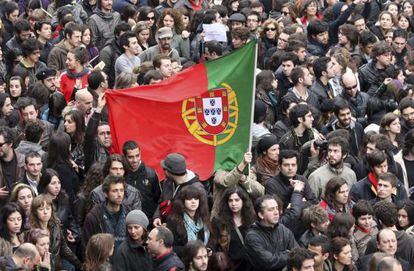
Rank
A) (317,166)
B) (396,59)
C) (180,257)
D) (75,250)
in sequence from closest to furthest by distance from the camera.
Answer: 1. (180,257)
2. (75,250)
3. (317,166)
4. (396,59)

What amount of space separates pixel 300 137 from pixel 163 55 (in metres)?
2.85

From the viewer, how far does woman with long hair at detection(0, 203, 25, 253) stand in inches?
610

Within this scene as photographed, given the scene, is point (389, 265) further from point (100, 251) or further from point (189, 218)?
point (100, 251)

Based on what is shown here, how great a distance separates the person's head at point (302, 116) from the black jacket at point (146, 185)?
2125 mm

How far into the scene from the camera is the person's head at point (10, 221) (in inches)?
610

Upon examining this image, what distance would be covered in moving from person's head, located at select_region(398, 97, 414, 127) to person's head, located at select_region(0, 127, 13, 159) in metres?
4.88

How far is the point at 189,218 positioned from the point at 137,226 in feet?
2.68

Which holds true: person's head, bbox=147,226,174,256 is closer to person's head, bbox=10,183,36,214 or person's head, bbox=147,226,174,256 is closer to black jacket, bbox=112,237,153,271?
black jacket, bbox=112,237,153,271

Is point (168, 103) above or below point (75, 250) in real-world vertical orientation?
above

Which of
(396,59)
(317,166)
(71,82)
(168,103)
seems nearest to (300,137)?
(317,166)

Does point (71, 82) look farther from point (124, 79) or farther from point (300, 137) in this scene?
point (300, 137)

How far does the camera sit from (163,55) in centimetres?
2055

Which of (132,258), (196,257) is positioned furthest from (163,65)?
(196,257)

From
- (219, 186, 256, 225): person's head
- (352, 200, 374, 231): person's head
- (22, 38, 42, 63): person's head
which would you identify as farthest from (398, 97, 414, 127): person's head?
(22, 38, 42, 63): person's head
